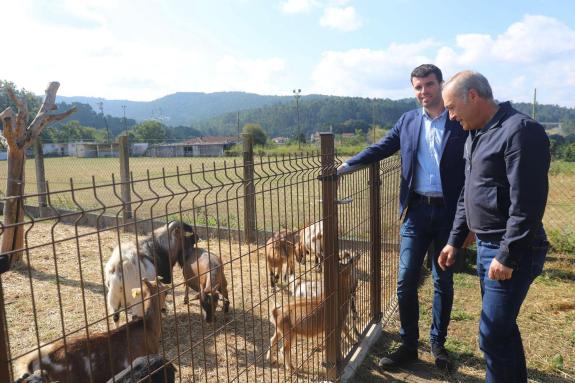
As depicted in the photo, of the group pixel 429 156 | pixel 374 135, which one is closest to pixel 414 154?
pixel 429 156

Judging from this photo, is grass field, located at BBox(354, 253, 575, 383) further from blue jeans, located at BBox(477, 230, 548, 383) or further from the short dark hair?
the short dark hair

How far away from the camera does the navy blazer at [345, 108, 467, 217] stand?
3678 mm

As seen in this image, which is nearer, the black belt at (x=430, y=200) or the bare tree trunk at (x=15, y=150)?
the black belt at (x=430, y=200)

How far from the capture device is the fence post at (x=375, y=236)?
4441 millimetres

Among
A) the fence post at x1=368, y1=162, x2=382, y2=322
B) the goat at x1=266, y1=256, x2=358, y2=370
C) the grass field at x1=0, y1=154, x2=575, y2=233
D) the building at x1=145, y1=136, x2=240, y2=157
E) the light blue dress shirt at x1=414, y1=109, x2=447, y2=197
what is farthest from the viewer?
the building at x1=145, y1=136, x2=240, y2=157

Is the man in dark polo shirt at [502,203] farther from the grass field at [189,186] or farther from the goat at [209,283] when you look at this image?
the goat at [209,283]

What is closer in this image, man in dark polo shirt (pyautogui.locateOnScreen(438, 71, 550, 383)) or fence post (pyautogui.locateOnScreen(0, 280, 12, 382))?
fence post (pyautogui.locateOnScreen(0, 280, 12, 382))

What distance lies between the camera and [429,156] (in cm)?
385

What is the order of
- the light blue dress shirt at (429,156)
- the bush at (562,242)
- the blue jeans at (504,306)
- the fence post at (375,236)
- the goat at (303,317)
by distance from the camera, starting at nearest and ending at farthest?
1. the blue jeans at (504,306)
2. the goat at (303,317)
3. the light blue dress shirt at (429,156)
4. the fence post at (375,236)
5. the bush at (562,242)

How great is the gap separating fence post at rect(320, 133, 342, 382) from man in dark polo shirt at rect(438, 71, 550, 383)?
100 cm

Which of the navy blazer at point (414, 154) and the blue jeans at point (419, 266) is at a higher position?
the navy blazer at point (414, 154)

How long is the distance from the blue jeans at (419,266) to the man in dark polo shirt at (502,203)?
0.95m

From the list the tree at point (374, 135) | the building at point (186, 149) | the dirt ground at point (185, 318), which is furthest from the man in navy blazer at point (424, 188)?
the tree at point (374, 135)

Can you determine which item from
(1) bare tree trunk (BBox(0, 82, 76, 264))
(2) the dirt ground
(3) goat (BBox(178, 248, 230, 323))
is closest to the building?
(1) bare tree trunk (BBox(0, 82, 76, 264))
